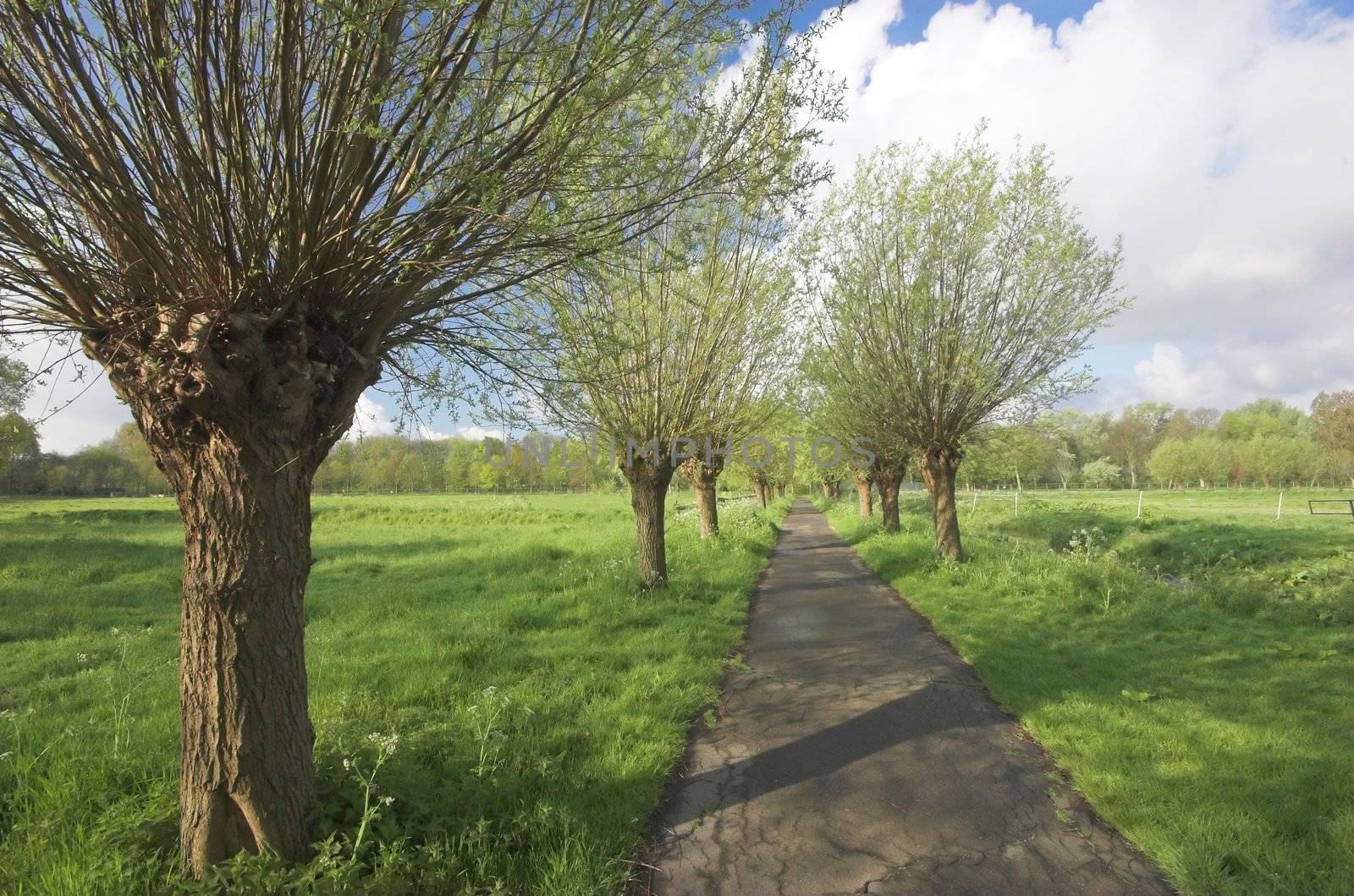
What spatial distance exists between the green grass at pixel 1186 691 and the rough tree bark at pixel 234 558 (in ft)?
14.9

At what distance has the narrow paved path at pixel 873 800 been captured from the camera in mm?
3268

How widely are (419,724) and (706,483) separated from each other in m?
11.8

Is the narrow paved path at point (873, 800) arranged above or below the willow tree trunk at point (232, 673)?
below

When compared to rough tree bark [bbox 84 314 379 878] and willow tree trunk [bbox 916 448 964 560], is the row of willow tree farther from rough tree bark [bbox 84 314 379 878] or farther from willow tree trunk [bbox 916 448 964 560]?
willow tree trunk [bbox 916 448 964 560]

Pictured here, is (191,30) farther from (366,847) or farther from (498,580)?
(498,580)

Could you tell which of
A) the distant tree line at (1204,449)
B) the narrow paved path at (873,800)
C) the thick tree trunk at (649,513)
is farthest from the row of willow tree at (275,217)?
the distant tree line at (1204,449)

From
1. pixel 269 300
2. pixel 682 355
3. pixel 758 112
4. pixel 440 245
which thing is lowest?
pixel 269 300

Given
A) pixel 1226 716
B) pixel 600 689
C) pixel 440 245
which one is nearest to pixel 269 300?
pixel 440 245

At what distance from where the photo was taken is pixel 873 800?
13.2ft

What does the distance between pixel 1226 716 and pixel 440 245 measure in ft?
22.6

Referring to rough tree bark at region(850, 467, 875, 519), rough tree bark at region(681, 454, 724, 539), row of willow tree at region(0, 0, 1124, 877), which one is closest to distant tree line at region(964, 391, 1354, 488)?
rough tree bark at region(850, 467, 875, 519)

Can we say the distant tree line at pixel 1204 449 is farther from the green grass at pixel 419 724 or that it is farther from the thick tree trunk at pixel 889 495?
the green grass at pixel 419 724

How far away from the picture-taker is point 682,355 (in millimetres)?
10430

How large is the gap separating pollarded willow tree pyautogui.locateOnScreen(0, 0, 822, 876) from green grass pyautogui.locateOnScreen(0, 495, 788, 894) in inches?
18.1
